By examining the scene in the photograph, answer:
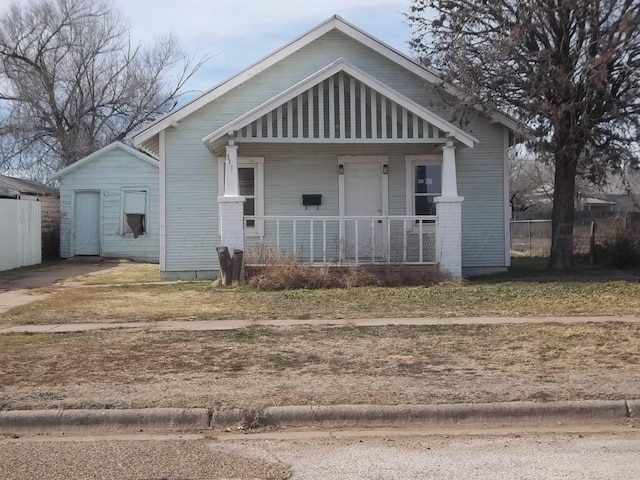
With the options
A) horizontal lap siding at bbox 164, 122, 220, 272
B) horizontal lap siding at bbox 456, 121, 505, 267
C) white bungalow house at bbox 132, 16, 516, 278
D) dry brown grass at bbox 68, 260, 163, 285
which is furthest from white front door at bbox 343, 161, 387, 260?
dry brown grass at bbox 68, 260, 163, 285

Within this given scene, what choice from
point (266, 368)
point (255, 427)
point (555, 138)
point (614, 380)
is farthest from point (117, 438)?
point (555, 138)

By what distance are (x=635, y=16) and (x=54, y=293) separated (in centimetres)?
1288

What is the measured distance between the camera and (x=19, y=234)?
20.2 meters

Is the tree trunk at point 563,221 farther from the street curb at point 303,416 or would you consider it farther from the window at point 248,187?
the street curb at point 303,416

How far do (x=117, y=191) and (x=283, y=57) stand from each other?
9706 millimetres

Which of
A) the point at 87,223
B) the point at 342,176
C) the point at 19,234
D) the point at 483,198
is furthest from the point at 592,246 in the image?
the point at 87,223

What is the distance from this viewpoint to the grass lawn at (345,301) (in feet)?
35.5

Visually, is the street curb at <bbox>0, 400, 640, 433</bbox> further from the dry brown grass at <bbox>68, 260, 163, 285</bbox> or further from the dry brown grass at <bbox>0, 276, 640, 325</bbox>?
the dry brown grass at <bbox>68, 260, 163, 285</bbox>

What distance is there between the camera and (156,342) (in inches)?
343

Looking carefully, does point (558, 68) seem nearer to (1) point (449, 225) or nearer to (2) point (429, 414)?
(1) point (449, 225)

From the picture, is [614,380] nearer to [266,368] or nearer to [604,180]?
[266,368]

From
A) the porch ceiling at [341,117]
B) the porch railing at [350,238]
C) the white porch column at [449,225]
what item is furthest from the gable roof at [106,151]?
the white porch column at [449,225]

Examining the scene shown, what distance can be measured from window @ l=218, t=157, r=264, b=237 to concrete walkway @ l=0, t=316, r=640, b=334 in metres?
6.27

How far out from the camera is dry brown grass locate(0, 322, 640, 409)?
20.0 ft
